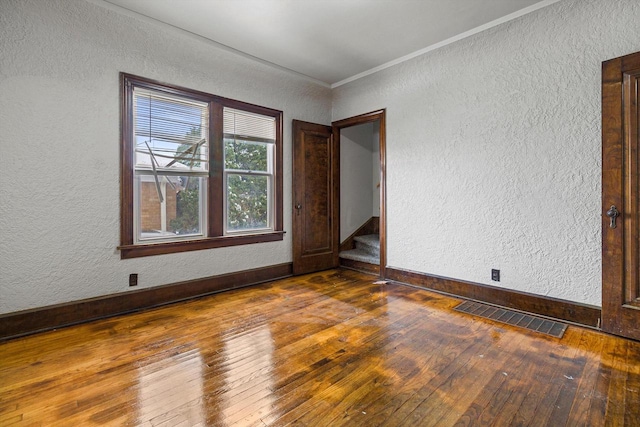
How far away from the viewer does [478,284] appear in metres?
3.31

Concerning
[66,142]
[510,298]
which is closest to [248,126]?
[66,142]

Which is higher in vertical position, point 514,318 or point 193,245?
point 193,245

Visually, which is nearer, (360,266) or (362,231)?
(360,266)

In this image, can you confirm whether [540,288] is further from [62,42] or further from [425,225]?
[62,42]

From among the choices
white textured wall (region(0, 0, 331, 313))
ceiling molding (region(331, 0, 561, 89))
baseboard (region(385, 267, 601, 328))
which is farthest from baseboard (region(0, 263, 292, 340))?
ceiling molding (region(331, 0, 561, 89))

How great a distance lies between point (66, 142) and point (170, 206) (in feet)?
3.42

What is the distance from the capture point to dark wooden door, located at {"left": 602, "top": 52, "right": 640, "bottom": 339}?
2375 millimetres

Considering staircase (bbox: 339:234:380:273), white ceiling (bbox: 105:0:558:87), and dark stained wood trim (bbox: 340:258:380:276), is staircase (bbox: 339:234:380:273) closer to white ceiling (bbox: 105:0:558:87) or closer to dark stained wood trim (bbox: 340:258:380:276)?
dark stained wood trim (bbox: 340:258:380:276)

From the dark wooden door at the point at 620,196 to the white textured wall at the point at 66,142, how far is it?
13.0 feet

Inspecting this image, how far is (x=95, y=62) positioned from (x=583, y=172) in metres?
4.40

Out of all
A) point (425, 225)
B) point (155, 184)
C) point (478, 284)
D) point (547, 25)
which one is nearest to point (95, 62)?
point (155, 184)

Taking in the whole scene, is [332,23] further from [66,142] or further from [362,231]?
[362,231]

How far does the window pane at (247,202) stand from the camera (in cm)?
389

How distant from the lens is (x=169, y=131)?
11.0 feet
